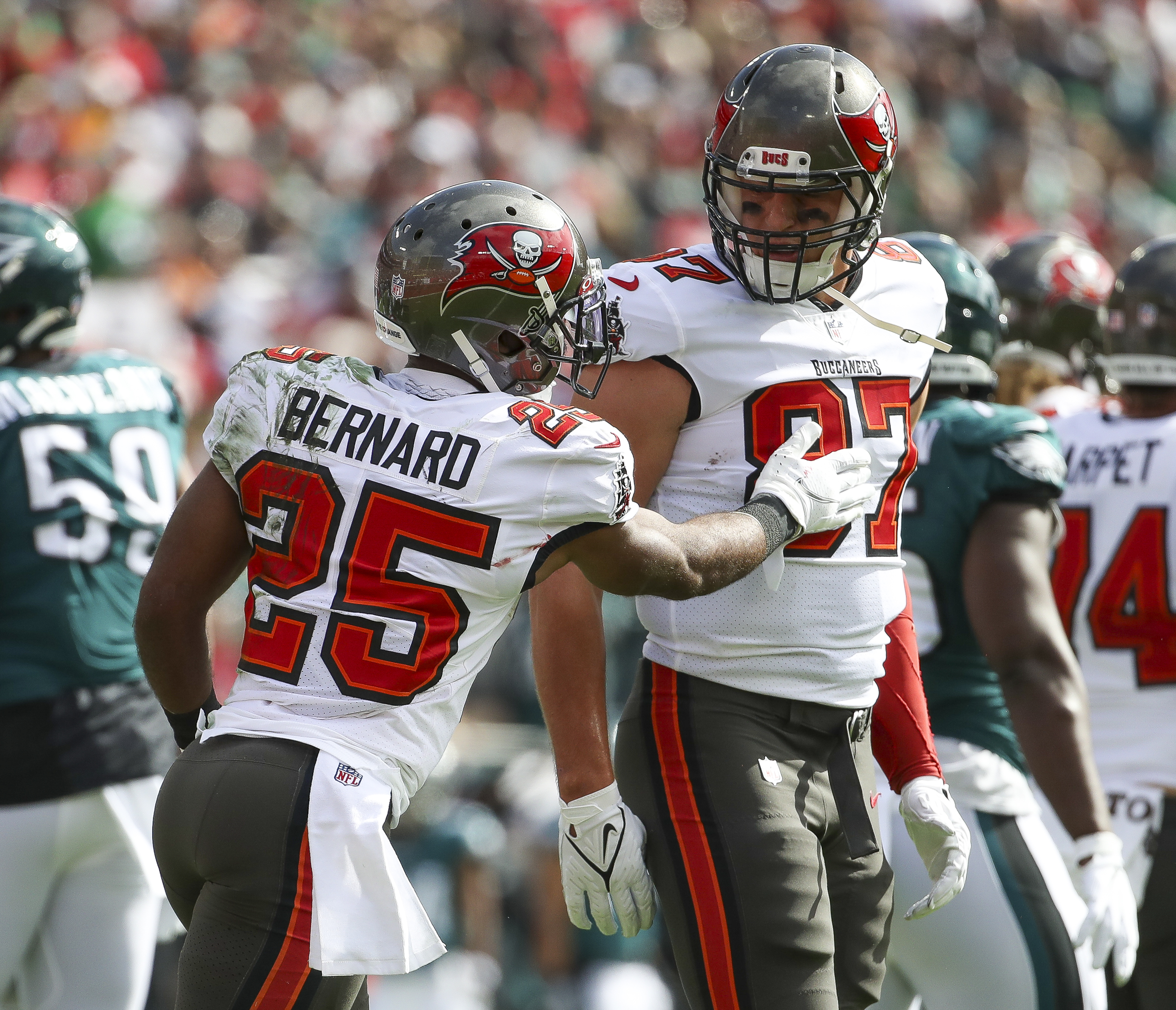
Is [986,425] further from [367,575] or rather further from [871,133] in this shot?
[367,575]

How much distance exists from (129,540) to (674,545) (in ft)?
5.77

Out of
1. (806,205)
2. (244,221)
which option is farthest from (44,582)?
(244,221)

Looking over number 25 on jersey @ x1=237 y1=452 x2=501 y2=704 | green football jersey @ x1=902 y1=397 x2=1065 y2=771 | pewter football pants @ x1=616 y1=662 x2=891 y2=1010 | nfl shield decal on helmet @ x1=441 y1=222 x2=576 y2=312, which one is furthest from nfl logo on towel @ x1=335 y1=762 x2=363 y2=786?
green football jersey @ x1=902 y1=397 x2=1065 y2=771

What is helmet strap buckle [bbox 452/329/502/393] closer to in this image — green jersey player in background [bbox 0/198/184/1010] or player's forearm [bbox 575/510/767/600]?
player's forearm [bbox 575/510/767/600]

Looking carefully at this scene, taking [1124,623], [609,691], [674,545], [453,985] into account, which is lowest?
Result: [453,985]

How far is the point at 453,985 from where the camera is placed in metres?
5.30

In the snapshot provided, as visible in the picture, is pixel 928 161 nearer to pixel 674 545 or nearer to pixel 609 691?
pixel 609 691

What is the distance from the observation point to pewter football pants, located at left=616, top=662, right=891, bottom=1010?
245 centimetres

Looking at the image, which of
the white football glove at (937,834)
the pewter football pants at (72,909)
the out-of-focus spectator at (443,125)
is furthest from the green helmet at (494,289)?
the out-of-focus spectator at (443,125)

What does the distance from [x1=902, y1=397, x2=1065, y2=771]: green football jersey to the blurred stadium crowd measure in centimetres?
429

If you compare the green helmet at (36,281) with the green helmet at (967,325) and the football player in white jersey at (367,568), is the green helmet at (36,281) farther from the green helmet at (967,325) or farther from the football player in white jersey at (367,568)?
the green helmet at (967,325)

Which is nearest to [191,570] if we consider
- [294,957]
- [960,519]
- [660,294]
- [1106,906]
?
[294,957]

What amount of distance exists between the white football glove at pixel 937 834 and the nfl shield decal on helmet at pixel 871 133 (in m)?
1.12

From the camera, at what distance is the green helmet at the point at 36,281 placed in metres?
3.60
